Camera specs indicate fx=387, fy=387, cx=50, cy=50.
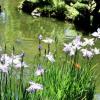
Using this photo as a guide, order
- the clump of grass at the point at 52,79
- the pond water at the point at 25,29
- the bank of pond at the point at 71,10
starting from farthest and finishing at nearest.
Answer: the bank of pond at the point at 71,10 → the pond water at the point at 25,29 → the clump of grass at the point at 52,79

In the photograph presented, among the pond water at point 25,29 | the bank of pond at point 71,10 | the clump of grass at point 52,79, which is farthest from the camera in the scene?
the bank of pond at point 71,10

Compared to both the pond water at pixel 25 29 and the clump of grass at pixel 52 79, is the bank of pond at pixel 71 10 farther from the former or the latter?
the clump of grass at pixel 52 79

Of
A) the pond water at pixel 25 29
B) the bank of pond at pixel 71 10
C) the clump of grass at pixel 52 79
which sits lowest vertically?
the pond water at pixel 25 29

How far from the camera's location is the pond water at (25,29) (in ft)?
43.8

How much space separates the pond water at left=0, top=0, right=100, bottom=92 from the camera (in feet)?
43.8

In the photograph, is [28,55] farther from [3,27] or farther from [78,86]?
[78,86]

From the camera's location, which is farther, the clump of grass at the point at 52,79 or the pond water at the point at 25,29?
the pond water at the point at 25,29

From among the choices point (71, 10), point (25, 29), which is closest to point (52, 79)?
point (25, 29)

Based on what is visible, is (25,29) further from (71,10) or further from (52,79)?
(52,79)

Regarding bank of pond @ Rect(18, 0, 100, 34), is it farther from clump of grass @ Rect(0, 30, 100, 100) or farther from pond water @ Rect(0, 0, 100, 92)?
clump of grass @ Rect(0, 30, 100, 100)

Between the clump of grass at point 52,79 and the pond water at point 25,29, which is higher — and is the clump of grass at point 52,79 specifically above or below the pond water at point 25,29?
above

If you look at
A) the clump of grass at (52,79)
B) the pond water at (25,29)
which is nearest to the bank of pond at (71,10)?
the pond water at (25,29)

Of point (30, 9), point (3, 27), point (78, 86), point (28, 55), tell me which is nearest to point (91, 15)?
point (30, 9)

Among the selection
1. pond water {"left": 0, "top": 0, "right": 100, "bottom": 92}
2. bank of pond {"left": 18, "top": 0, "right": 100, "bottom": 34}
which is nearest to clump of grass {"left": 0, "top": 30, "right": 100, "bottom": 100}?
pond water {"left": 0, "top": 0, "right": 100, "bottom": 92}
